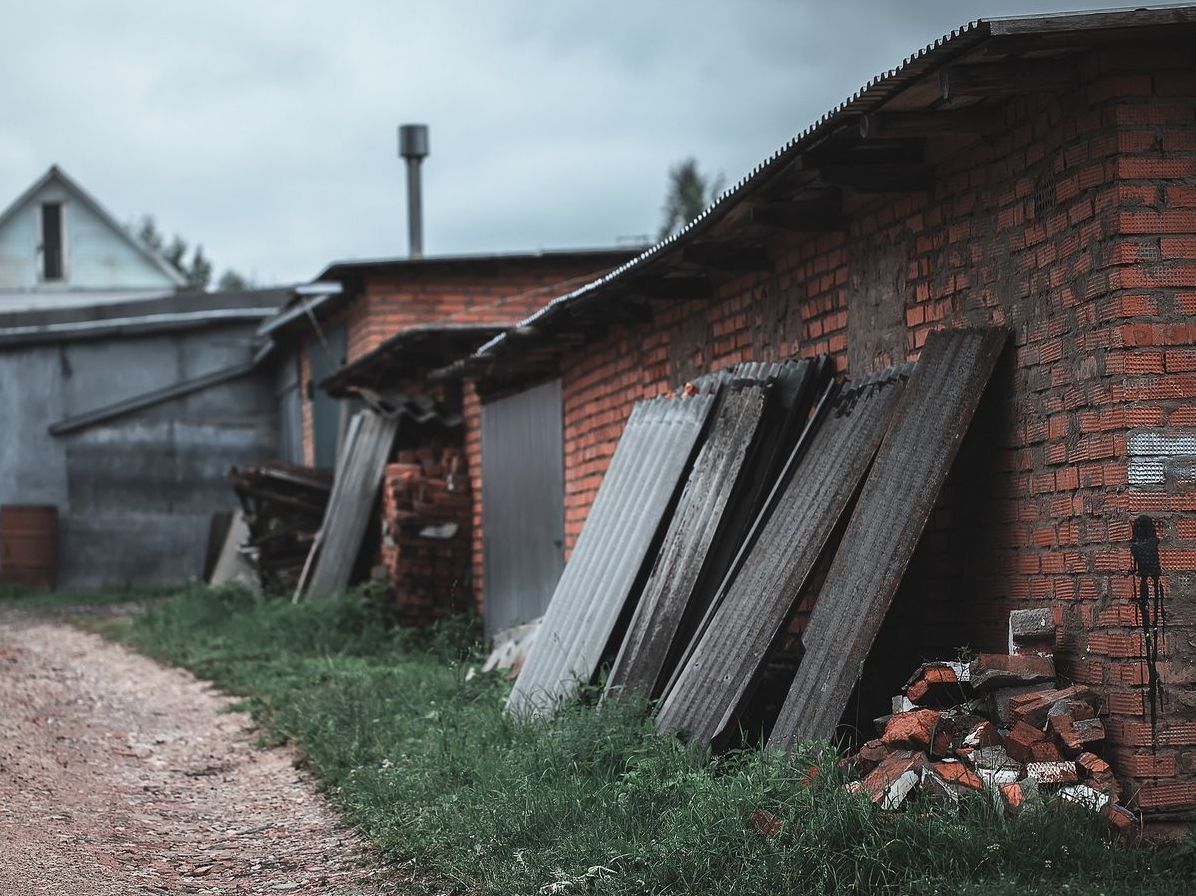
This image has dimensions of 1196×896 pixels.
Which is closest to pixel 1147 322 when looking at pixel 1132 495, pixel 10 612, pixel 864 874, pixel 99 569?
pixel 1132 495

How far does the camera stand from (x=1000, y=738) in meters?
4.58

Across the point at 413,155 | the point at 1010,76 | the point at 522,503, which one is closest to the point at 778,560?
the point at 1010,76

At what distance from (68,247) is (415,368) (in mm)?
26290

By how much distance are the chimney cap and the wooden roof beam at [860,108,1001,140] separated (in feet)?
50.1

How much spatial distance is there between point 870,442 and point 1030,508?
755 millimetres

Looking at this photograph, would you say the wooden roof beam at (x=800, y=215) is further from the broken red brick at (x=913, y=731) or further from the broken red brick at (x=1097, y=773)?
the broken red brick at (x=1097, y=773)

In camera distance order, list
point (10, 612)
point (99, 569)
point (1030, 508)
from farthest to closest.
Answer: point (99, 569) → point (10, 612) → point (1030, 508)

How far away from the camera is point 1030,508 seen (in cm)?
500

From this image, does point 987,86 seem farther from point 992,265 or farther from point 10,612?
point 10,612

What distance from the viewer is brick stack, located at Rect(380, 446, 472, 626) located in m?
12.5

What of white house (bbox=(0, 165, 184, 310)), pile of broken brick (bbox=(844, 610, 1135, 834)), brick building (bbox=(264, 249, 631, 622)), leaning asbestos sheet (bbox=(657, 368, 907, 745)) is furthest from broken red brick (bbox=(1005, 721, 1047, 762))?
white house (bbox=(0, 165, 184, 310))

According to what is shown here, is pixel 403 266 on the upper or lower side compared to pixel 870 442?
upper

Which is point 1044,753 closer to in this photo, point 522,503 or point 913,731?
point 913,731

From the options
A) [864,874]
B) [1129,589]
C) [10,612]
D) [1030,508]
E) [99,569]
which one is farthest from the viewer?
[99,569]
